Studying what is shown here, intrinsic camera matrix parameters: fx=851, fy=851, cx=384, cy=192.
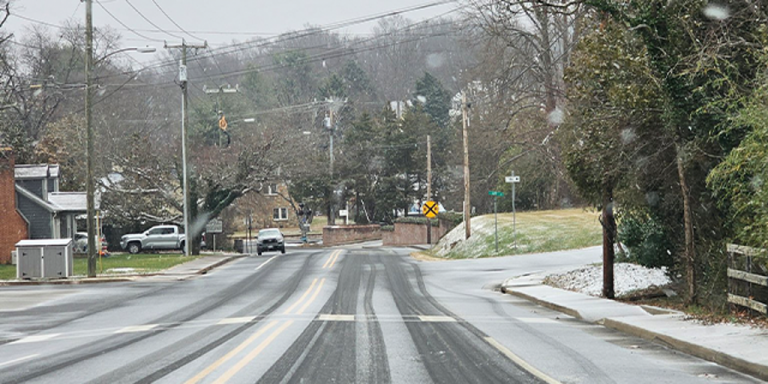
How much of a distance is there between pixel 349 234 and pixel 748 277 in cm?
6529

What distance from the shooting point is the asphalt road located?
1002 centimetres

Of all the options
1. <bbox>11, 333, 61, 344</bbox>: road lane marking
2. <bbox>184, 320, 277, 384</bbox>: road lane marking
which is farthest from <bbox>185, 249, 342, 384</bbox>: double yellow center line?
<bbox>11, 333, 61, 344</bbox>: road lane marking

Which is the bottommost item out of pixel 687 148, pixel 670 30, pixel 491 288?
pixel 491 288

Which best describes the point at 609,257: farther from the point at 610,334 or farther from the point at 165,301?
the point at 165,301

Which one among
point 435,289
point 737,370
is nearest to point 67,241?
point 435,289

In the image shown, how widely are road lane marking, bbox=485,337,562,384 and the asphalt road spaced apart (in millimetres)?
26

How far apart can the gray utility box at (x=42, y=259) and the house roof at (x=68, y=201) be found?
1951 cm

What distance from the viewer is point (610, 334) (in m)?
14.4

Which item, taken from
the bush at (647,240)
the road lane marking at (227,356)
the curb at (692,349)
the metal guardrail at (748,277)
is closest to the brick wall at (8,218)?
the road lane marking at (227,356)

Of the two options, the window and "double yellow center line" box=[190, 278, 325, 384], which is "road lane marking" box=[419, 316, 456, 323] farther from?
the window

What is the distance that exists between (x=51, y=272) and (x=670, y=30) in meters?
25.1

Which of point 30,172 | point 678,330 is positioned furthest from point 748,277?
point 30,172

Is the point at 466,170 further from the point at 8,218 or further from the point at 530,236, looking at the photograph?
A: the point at 8,218

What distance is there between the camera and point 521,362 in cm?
1075
